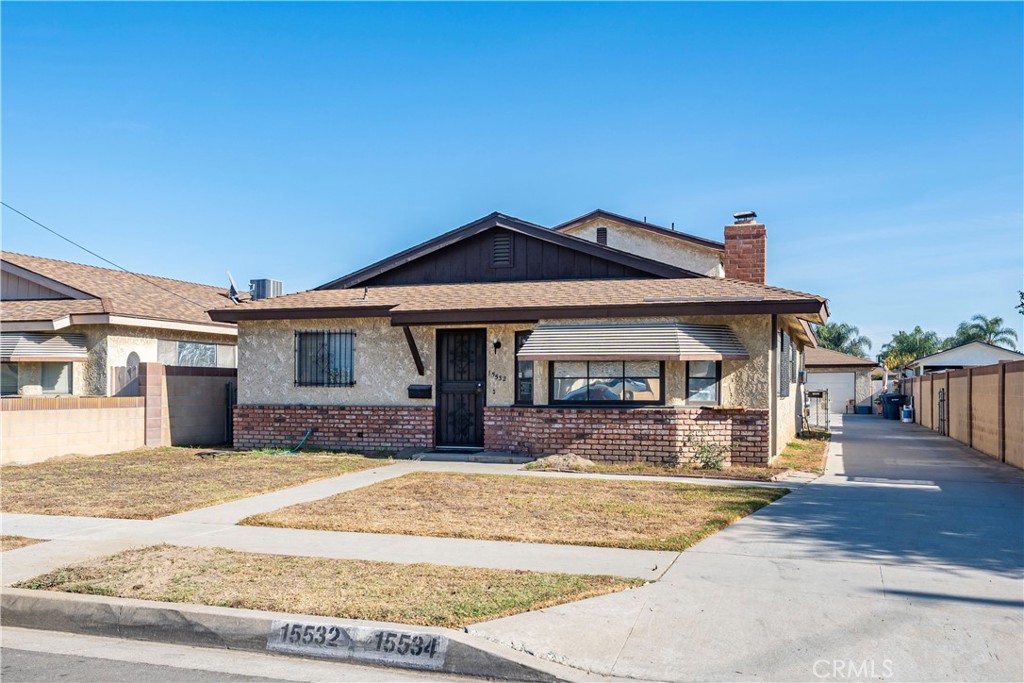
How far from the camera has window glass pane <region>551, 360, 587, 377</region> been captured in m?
15.2

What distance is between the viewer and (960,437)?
2206cm

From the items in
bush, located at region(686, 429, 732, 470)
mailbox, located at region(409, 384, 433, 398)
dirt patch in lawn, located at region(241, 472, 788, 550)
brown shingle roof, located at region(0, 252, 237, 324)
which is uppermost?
brown shingle roof, located at region(0, 252, 237, 324)

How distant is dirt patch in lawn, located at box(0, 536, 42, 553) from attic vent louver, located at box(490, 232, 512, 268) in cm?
1118

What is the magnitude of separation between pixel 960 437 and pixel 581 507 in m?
16.1

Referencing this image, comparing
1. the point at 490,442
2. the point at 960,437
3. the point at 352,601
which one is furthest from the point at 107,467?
the point at 960,437

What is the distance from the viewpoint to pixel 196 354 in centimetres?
2178

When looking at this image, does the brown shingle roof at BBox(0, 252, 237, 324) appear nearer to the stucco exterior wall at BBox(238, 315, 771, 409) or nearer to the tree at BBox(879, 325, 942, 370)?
the stucco exterior wall at BBox(238, 315, 771, 409)

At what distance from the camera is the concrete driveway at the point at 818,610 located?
5.07m

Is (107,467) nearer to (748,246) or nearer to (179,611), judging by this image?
(179,611)

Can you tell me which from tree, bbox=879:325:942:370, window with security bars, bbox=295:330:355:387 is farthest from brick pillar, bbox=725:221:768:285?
tree, bbox=879:325:942:370

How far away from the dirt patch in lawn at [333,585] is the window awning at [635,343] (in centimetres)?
777

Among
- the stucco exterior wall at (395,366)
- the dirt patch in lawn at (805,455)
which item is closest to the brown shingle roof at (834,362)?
the dirt patch in lawn at (805,455)

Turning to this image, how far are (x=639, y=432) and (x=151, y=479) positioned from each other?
25.8 ft

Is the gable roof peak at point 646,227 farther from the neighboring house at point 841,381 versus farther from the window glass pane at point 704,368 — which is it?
the neighboring house at point 841,381
